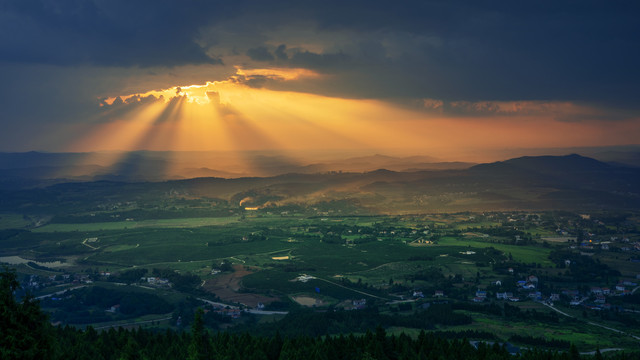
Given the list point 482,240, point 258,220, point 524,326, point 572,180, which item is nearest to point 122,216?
point 258,220

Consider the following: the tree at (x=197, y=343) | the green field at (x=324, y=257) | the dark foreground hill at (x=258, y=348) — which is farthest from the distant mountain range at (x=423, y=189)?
the tree at (x=197, y=343)

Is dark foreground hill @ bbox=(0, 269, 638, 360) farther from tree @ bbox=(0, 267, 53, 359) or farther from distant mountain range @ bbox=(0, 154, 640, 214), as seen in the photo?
distant mountain range @ bbox=(0, 154, 640, 214)

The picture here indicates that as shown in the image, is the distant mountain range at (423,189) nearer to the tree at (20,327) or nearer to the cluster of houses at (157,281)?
the cluster of houses at (157,281)

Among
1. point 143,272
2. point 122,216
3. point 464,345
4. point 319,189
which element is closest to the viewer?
point 464,345

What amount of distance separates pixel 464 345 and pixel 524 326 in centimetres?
1958

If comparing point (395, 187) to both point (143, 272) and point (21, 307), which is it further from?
point (21, 307)

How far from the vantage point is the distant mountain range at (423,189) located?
145400 mm

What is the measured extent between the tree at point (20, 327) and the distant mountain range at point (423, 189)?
12824cm

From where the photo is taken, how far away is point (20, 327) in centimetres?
1456

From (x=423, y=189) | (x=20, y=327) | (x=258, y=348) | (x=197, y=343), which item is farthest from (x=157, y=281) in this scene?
(x=423, y=189)

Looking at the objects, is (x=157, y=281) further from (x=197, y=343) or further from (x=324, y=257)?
(x=197, y=343)

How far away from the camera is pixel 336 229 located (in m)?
107

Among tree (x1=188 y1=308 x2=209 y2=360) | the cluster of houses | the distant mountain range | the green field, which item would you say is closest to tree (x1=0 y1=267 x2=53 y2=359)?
tree (x1=188 y1=308 x2=209 y2=360)

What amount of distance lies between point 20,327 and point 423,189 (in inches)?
6456
